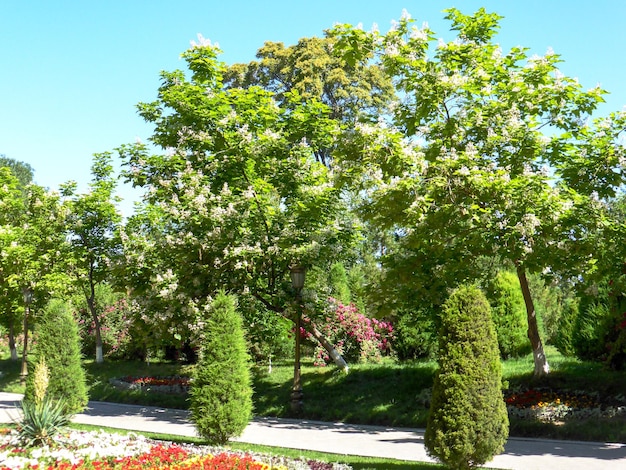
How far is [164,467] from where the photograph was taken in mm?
8867

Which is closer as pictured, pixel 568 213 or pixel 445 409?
pixel 445 409

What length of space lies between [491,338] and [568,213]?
4.26 meters

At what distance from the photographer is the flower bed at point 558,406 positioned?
12.7 m

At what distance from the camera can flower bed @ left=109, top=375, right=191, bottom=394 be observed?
20.4m

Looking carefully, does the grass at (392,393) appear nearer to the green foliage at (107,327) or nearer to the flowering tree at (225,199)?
the flowering tree at (225,199)

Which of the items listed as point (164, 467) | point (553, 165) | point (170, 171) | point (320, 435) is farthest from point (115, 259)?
point (553, 165)

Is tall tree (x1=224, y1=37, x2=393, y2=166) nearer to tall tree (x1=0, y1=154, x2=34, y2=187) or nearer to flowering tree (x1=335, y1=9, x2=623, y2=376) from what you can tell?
flowering tree (x1=335, y1=9, x2=623, y2=376)

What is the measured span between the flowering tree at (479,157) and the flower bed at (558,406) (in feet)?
4.78

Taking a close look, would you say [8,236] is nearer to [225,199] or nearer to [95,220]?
[95,220]

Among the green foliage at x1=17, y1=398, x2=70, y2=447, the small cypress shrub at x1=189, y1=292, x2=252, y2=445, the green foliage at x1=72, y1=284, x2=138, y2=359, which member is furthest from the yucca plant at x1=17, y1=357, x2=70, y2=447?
the green foliage at x1=72, y1=284, x2=138, y2=359

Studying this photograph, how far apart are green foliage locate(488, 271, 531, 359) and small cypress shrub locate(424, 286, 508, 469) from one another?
10.5 m

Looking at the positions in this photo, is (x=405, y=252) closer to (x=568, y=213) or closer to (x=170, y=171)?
(x=568, y=213)

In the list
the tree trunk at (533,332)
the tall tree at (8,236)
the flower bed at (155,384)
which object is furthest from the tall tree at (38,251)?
the tree trunk at (533,332)

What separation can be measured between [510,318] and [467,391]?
11.2 m
